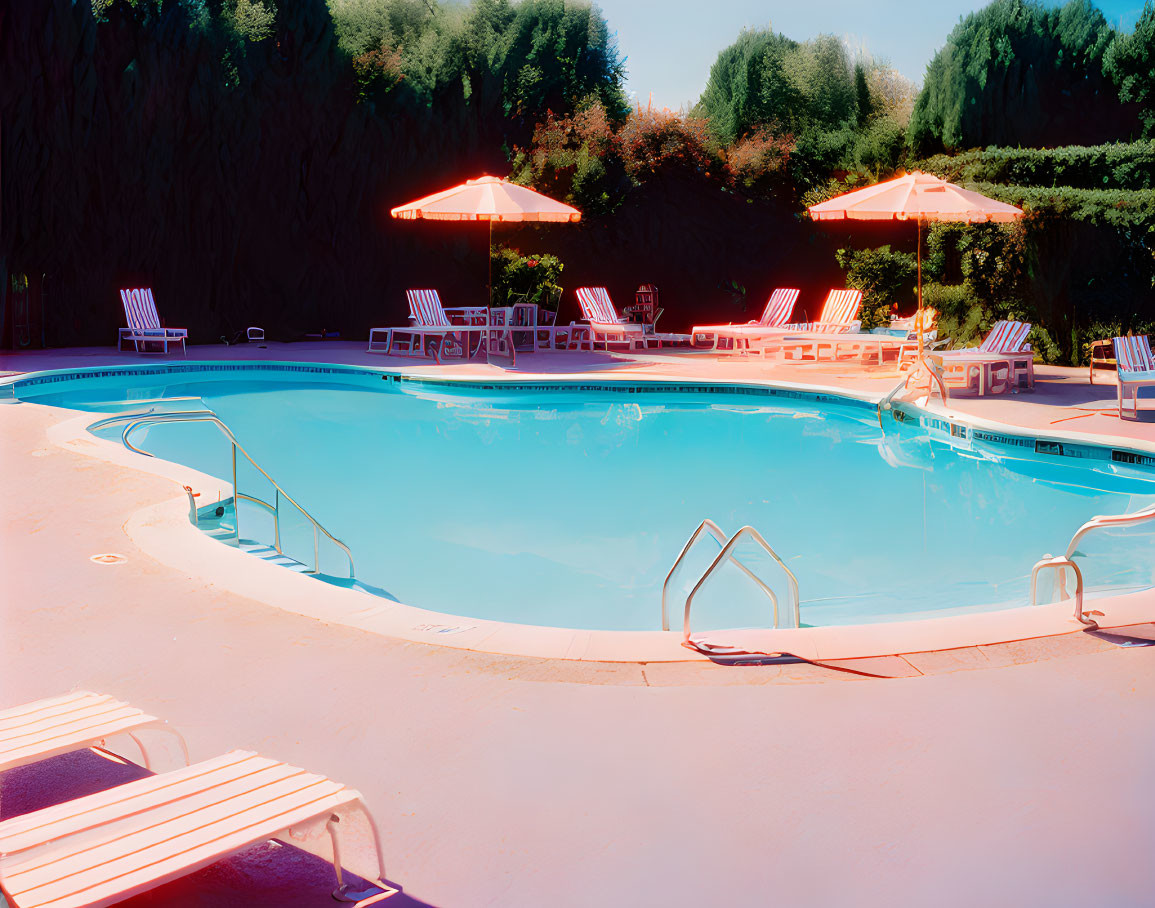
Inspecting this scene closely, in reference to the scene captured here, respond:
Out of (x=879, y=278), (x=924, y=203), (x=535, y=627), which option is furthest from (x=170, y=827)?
(x=879, y=278)

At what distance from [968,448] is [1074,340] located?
5.02m

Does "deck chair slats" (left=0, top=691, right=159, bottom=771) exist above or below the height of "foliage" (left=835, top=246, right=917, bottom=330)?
below

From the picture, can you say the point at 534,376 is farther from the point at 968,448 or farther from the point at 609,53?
the point at 609,53

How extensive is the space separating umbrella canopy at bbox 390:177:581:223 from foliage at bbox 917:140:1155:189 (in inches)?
215

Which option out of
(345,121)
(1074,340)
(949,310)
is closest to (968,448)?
(1074,340)

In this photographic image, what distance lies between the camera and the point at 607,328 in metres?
15.4

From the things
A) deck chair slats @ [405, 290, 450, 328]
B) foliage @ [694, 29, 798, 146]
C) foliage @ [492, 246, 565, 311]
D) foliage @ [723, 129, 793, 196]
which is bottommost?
deck chair slats @ [405, 290, 450, 328]

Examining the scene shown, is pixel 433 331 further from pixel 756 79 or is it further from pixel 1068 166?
pixel 756 79

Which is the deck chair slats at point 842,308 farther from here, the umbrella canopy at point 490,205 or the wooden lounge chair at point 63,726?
the wooden lounge chair at point 63,726

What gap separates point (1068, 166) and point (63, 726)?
1405 centimetres

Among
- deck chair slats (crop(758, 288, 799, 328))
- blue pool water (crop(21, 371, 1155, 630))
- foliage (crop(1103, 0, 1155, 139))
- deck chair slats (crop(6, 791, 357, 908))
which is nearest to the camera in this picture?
deck chair slats (crop(6, 791, 357, 908))

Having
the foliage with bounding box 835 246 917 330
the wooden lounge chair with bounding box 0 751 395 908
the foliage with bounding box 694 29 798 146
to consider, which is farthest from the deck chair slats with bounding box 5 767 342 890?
the foliage with bounding box 694 29 798 146

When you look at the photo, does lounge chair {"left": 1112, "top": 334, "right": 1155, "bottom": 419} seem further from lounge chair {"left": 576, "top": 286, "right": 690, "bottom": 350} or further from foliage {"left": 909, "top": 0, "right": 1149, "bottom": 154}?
lounge chair {"left": 576, "top": 286, "right": 690, "bottom": 350}

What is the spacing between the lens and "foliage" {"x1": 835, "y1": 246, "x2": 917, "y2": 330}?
17172 mm
